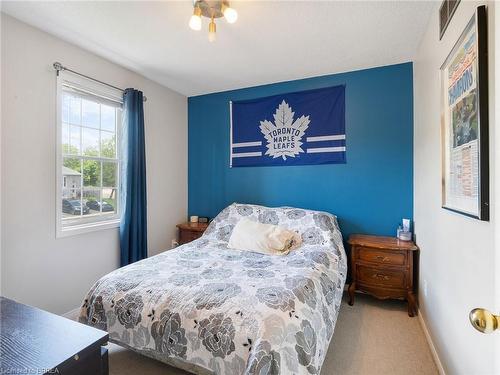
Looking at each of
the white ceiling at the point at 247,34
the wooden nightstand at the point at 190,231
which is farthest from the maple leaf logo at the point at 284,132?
the wooden nightstand at the point at 190,231

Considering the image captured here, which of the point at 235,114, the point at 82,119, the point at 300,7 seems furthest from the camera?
the point at 235,114

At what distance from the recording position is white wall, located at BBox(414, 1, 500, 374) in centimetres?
99

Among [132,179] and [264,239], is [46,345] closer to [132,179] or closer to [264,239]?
[264,239]

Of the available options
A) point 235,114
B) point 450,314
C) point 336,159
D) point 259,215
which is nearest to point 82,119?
point 235,114

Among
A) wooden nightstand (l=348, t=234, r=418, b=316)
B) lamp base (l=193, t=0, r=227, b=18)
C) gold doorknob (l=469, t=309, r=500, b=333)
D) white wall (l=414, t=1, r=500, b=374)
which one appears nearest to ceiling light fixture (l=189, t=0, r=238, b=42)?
lamp base (l=193, t=0, r=227, b=18)

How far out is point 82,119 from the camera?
99.9 inches

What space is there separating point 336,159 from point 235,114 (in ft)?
4.78

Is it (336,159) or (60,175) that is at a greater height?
(336,159)

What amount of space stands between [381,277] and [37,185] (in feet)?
10.4

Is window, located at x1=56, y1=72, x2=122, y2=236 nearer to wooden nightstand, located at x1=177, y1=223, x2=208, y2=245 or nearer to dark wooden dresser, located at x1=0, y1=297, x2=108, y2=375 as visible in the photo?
wooden nightstand, located at x1=177, y1=223, x2=208, y2=245

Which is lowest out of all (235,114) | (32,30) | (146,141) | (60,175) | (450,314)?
(450,314)

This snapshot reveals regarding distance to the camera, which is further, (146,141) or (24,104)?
(146,141)

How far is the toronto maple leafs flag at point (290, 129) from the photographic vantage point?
298 centimetres

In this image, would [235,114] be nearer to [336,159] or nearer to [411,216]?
[336,159]
